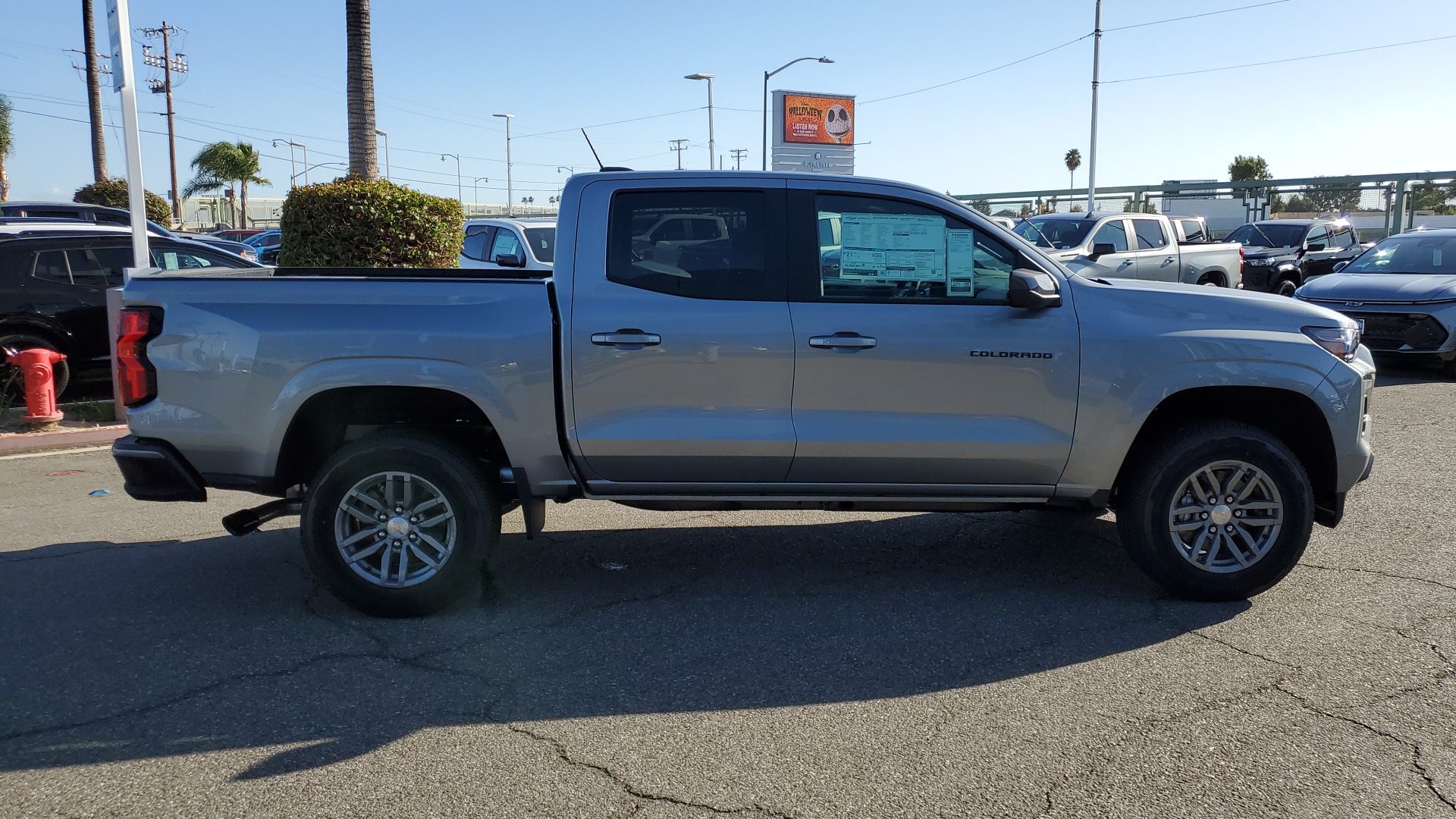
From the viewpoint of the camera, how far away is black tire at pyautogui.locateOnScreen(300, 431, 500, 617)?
4824mm

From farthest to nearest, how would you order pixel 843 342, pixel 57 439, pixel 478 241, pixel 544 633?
1. pixel 478 241
2. pixel 57 439
3. pixel 843 342
4. pixel 544 633

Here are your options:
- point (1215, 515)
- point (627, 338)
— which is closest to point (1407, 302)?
point (1215, 515)

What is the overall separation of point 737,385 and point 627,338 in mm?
537

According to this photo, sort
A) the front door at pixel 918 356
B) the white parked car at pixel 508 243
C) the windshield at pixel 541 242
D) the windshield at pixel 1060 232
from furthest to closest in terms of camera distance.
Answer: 1. the windshield at pixel 1060 232
2. the windshield at pixel 541 242
3. the white parked car at pixel 508 243
4. the front door at pixel 918 356

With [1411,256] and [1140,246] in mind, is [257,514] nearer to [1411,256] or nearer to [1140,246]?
[1411,256]

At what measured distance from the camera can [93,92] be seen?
28.7m

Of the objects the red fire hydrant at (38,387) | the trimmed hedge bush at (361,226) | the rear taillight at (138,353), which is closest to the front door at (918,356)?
the rear taillight at (138,353)

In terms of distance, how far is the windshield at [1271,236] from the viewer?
21.9m

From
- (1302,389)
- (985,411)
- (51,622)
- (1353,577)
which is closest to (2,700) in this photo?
(51,622)

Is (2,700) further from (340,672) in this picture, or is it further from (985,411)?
(985,411)

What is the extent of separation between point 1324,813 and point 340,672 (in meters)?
3.51

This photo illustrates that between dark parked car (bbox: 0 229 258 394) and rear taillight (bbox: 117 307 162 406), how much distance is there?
5710 millimetres

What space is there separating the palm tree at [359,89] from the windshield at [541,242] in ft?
6.54

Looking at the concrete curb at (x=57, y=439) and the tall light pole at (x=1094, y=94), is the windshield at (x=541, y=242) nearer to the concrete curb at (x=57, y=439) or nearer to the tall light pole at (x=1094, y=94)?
the concrete curb at (x=57, y=439)
